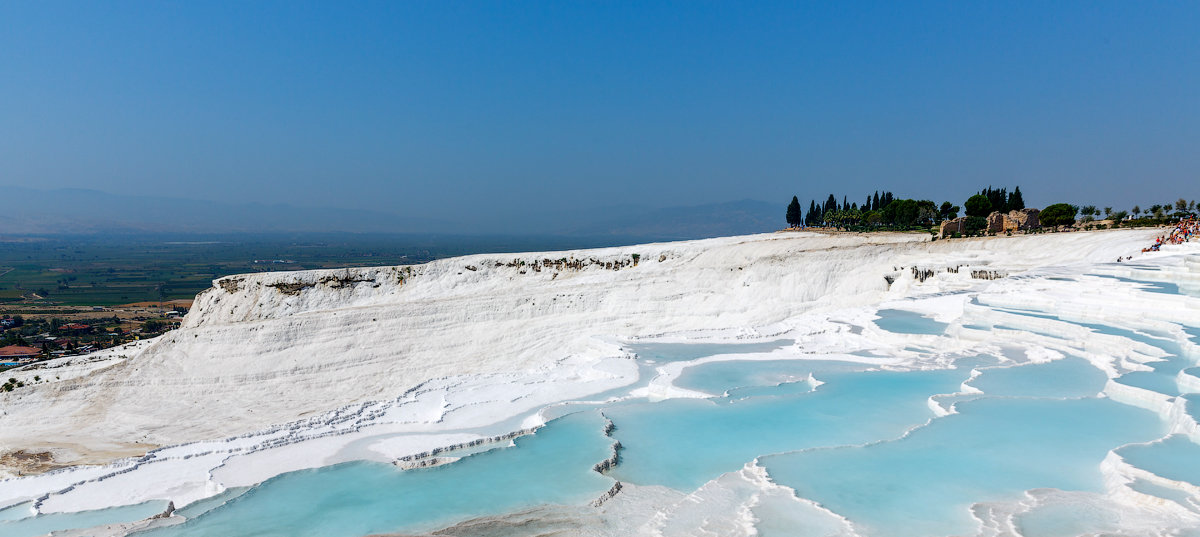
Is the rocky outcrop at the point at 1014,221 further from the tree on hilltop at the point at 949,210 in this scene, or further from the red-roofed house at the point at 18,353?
the red-roofed house at the point at 18,353

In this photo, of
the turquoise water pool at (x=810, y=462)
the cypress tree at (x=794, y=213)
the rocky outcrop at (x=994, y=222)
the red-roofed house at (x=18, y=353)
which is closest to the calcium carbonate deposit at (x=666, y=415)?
the turquoise water pool at (x=810, y=462)

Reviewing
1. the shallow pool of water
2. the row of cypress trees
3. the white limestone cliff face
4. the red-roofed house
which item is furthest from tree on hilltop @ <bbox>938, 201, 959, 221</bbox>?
the red-roofed house

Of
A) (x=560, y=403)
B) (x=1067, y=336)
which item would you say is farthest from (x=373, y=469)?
(x=1067, y=336)

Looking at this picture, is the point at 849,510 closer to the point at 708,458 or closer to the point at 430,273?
the point at 708,458

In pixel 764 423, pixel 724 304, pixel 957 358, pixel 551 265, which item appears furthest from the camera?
pixel 551 265

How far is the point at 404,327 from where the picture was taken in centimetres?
2105

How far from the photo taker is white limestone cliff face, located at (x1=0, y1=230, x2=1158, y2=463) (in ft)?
56.3

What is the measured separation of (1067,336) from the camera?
44.5 feet

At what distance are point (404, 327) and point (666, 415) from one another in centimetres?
1342

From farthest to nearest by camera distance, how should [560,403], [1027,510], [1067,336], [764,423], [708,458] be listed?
[1067,336] → [560,403] → [764,423] → [708,458] → [1027,510]

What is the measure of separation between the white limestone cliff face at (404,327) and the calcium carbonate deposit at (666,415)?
12 cm

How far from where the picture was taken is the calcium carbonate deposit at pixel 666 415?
6.59 meters

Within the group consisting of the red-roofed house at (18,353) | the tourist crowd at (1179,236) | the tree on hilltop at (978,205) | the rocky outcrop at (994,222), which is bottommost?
the red-roofed house at (18,353)

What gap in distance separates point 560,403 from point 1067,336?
36.1ft
